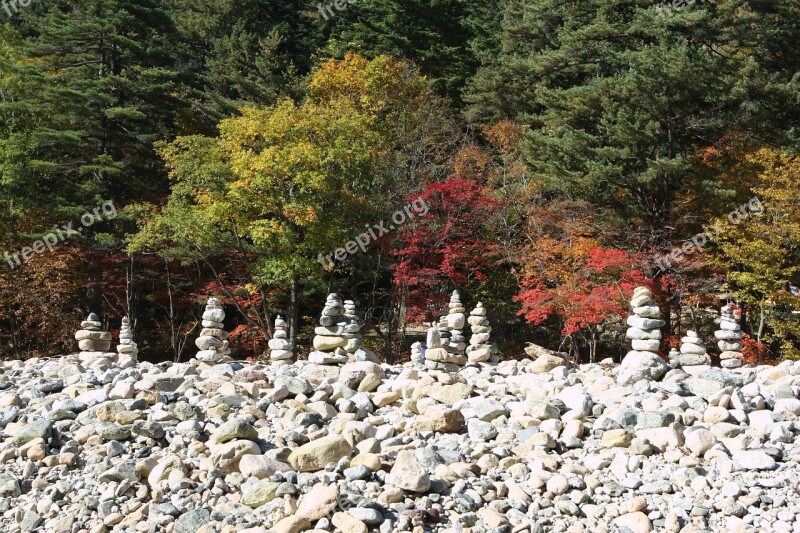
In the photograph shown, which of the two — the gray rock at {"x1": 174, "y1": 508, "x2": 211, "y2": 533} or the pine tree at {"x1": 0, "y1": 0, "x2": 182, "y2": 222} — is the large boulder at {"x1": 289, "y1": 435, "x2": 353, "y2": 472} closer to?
the gray rock at {"x1": 174, "y1": 508, "x2": 211, "y2": 533}

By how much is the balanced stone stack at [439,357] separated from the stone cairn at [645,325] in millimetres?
3082

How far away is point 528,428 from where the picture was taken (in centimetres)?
709

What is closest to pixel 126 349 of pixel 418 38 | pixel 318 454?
pixel 318 454

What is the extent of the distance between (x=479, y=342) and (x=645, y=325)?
13.6ft

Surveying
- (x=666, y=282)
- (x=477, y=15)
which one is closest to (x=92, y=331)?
(x=666, y=282)

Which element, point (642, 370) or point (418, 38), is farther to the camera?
point (418, 38)

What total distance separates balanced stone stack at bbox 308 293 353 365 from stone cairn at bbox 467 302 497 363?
265 centimetres

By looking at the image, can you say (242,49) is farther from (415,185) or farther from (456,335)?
(456,335)

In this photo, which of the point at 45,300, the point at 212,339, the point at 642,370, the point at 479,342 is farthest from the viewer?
the point at 45,300

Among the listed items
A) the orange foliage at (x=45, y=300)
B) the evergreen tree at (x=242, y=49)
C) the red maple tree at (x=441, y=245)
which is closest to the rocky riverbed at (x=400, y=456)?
the red maple tree at (x=441, y=245)

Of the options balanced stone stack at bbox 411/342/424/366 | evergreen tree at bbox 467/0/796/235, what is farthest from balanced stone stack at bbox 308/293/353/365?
evergreen tree at bbox 467/0/796/235

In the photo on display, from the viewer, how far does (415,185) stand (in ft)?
68.0

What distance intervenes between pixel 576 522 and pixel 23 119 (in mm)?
21058

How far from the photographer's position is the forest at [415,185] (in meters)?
17.1
